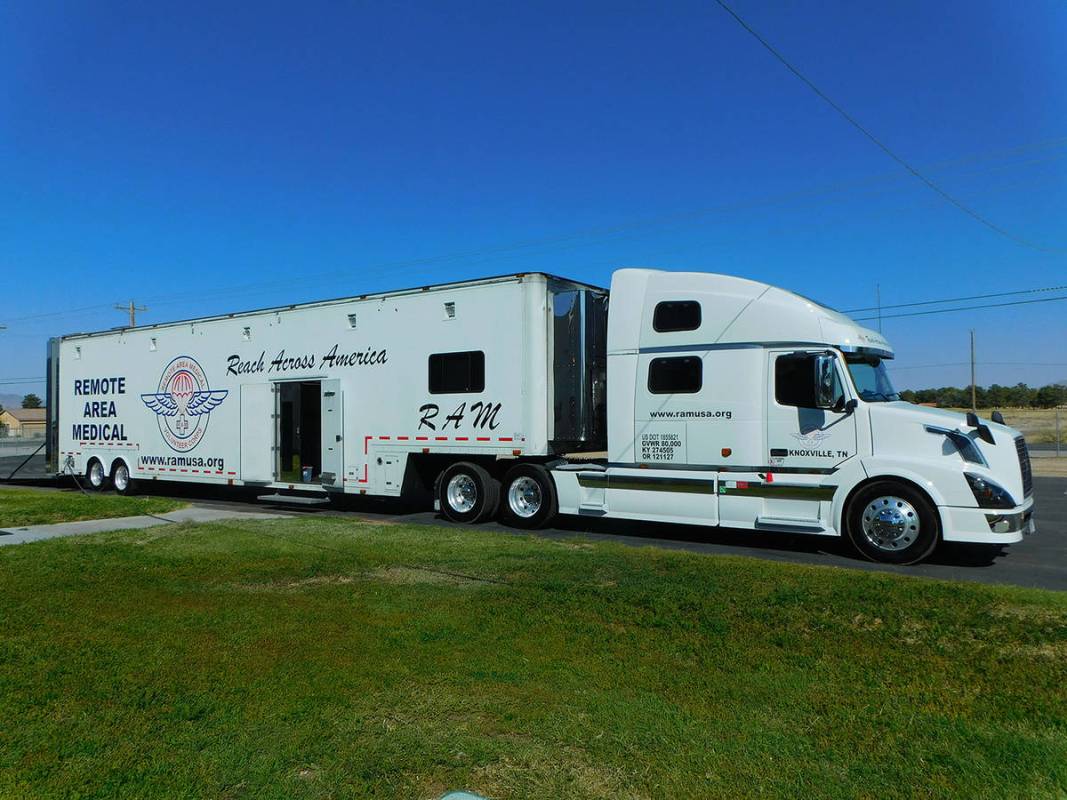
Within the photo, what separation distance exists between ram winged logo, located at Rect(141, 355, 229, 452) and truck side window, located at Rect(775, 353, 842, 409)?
10.7 metres

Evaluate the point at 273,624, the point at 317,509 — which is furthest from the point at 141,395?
the point at 273,624

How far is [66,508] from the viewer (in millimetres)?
13406

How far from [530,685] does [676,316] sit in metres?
7.07

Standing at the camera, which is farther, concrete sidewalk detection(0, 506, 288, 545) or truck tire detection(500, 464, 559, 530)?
truck tire detection(500, 464, 559, 530)

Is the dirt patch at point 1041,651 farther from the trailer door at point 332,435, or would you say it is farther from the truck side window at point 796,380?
the trailer door at point 332,435

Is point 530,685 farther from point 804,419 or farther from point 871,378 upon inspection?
point 871,378

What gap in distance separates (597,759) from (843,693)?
1.60 m

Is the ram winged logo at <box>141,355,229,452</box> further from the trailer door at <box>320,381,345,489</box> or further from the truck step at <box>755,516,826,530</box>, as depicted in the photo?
the truck step at <box>755,516,826,530</box>

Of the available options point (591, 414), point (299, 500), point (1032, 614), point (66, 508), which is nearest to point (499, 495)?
point (591, 414)

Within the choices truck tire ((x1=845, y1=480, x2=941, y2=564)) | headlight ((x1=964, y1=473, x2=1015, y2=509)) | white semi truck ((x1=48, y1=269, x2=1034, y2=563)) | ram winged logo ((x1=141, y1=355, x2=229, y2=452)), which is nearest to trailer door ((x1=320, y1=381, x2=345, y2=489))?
white semi truck ((x1=48, y1=269, x2=1034, y2=563))

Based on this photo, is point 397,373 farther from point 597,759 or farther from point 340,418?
point 597,759

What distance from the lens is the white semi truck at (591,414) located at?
9.20 m

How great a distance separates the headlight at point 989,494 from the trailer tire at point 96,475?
17.6 meters

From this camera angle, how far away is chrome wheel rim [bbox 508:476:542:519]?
12070 millimetres
